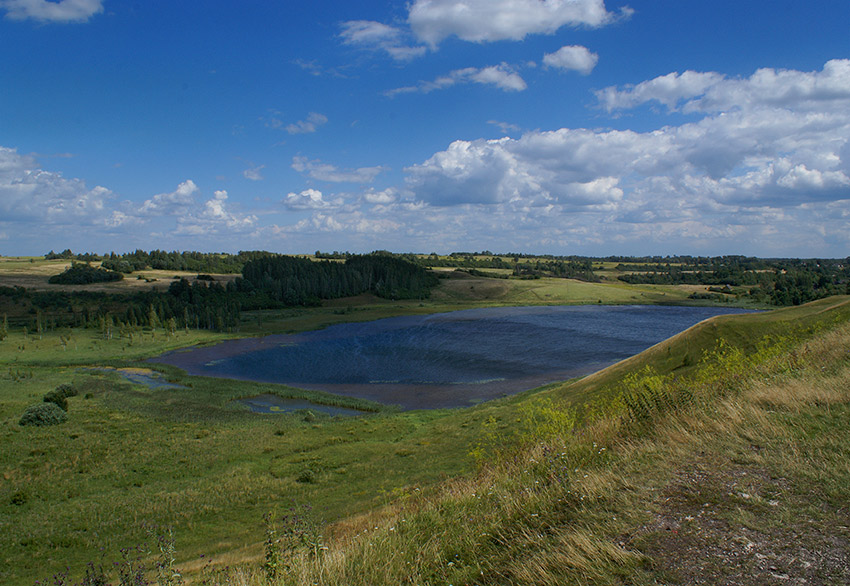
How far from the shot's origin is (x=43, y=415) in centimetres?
3609

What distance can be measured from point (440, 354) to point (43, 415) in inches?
2016

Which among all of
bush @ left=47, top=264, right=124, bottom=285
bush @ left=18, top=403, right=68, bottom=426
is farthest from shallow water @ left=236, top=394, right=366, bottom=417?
bush @ left=47, top=264, right=124, bottom=285

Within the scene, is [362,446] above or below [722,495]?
below

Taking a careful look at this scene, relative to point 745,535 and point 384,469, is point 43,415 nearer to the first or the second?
point 384,469

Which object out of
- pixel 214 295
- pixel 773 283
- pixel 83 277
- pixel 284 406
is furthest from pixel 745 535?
pixel 83 277

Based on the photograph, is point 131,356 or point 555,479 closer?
point 555,479

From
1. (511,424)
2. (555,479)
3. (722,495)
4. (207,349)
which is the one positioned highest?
(722,495)

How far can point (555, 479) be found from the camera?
7.25 m

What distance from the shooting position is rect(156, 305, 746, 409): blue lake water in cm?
5638

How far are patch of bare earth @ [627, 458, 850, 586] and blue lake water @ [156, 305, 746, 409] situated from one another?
135ft

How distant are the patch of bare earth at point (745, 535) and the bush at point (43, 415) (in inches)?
1782

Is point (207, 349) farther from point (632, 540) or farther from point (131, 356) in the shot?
point (632, 540)

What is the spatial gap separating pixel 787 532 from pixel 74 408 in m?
52.9

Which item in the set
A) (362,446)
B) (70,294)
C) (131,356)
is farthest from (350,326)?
(70,294)
